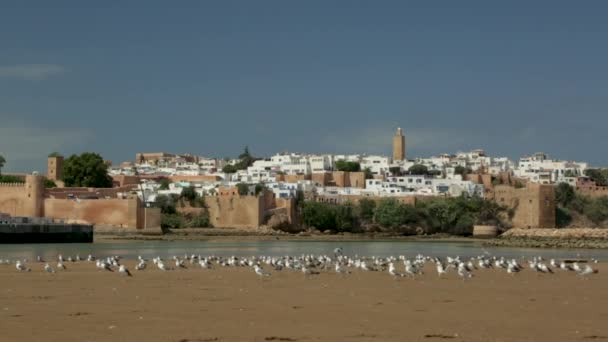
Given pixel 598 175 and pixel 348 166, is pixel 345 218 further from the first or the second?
pixel 598 175

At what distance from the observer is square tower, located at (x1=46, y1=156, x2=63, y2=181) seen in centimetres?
8600

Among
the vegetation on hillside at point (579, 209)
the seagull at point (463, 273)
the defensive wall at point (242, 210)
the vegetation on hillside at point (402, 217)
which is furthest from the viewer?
the vegetation on hillside at point (579, 209)

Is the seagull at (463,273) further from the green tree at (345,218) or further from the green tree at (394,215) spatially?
the green tree at (394,215)

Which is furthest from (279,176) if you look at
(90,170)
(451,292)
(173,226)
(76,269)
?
(451,292)

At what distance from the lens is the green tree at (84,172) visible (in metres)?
81.2

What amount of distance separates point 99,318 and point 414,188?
78955 mm

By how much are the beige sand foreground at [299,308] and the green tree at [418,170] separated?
302ft

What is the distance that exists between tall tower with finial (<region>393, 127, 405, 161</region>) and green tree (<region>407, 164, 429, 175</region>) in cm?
2122

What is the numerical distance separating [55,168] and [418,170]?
41608 mm

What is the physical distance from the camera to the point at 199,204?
2857 inches

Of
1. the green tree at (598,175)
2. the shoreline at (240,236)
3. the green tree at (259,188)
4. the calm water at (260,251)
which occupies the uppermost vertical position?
the green tree at (598,175)

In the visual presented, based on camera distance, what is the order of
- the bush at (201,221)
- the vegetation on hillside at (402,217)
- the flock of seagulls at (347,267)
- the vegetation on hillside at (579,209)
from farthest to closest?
the vegetation on hillside at (579,209), the vegetation on hillside at (402,217), the bush at (201,221), the flock of seagulls at (347,267)

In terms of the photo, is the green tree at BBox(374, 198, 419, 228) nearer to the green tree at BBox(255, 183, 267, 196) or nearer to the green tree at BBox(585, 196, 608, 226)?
the green tree at BBox(255, 183, 267, 196)

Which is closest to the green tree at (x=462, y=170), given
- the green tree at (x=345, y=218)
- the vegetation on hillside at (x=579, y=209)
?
the vegetation on hillside at (x=579, y=209)
